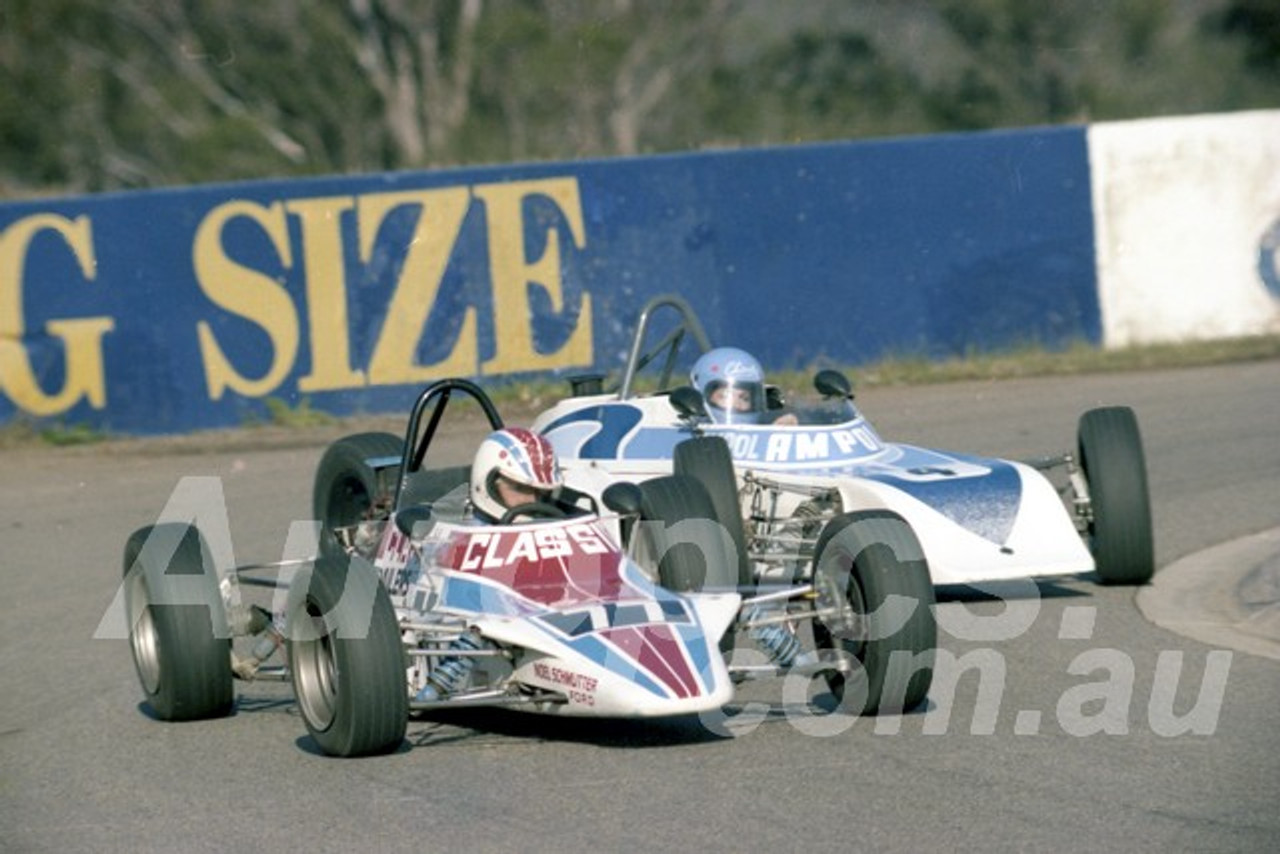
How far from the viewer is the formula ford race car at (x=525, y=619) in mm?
8258

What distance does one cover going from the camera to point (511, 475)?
9.40m

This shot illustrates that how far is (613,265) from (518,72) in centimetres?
2129

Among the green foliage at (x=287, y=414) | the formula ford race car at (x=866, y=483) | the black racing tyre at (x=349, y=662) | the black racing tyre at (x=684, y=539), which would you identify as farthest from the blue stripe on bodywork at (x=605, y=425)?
the green foliage at (x=287, y=414)

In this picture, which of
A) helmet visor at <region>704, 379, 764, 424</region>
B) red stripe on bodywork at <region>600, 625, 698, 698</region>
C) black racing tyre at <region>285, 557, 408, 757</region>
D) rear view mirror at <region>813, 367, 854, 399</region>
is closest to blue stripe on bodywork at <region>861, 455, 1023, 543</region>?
rear view mirror at <region>813, 367, 854, 399</region>

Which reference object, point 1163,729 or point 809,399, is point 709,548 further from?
point 809,399

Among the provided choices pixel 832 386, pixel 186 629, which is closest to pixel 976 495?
A: pixel 832 386

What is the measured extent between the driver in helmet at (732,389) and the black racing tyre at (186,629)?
3720mm

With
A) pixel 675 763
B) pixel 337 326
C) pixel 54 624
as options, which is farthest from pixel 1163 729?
pixel 337 326

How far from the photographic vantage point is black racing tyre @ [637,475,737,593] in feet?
32.2

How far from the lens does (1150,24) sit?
42000mm

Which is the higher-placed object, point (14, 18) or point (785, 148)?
point (14, 18)

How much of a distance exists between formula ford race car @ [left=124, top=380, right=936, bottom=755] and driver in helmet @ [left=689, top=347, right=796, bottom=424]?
2305mm

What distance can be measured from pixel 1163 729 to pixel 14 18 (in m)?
34.4

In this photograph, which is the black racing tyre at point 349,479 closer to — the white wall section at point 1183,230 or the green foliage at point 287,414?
the green foliage at point 287,414
